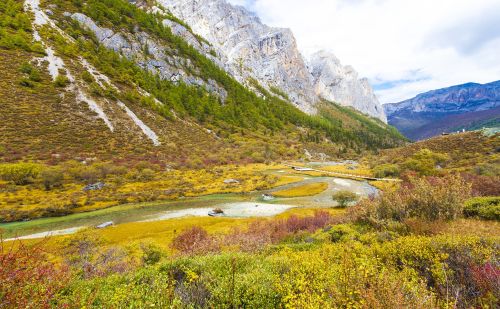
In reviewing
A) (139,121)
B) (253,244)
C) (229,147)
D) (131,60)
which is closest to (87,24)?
(131,60)

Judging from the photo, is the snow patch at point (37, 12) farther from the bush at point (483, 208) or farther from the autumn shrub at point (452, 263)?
the bush at point (483, 208)

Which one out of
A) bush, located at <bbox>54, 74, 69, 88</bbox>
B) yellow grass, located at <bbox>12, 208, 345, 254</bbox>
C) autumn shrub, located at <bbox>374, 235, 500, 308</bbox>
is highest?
bush, located at <bbox>54, 74, 69, 88</bbox>

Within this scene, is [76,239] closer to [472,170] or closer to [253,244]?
[253,244]

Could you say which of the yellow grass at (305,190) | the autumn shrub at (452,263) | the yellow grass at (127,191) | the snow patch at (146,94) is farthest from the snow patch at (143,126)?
the autumn shrub at (452,263)

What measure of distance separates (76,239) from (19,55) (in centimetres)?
13731

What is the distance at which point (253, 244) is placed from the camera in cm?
2097

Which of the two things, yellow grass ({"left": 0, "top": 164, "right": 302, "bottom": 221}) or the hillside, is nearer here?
the hillside

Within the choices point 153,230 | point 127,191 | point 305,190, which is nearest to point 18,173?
point 127,191

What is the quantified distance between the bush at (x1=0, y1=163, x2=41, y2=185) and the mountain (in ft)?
36.6

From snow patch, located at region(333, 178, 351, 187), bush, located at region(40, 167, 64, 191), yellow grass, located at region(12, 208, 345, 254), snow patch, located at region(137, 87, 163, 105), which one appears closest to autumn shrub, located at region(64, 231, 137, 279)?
yellow grass, located at region(12, 208, 345, 254)

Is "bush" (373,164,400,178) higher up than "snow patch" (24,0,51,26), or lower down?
lower down

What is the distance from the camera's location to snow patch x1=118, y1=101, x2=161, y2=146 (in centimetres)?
11618

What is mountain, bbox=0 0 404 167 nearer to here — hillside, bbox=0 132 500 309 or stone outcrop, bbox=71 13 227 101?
stone outcrop, bbox=71 13 227 101

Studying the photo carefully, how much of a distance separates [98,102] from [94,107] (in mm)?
5728
